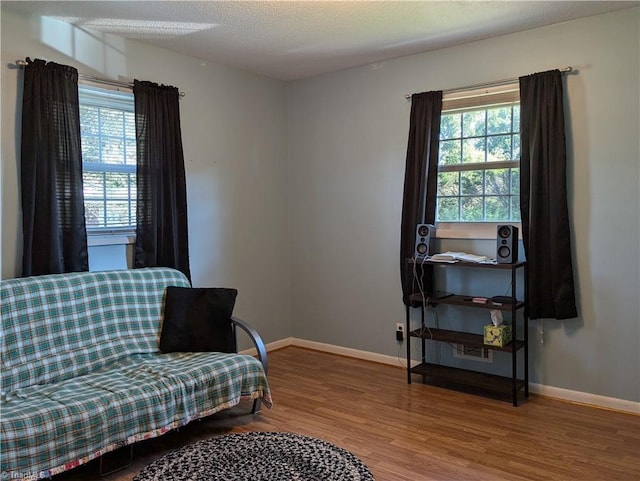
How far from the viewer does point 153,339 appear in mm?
3299

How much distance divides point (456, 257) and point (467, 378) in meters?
0.85

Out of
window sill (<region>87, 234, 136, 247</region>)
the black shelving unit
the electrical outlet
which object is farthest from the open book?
window sill (<region>87, 234, 136, 247</region>)

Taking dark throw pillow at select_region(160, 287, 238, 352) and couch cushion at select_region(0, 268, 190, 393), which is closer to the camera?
couch cushion at select_region(0, 268, 190, 393)

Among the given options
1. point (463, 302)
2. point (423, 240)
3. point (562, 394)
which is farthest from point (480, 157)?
point (562, 394)

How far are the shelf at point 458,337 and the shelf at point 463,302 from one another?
222 millimetres

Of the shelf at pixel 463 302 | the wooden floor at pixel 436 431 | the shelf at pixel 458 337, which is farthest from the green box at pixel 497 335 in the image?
the wooden floor at pixel 436 431

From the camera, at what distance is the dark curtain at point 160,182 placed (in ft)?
12.1

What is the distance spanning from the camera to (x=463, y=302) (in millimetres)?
3615

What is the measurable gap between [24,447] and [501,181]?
3243 mm

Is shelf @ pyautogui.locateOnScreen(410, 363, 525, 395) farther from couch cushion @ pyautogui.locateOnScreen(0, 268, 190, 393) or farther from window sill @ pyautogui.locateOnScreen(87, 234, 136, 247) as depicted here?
window sill @ pyautogui.locateOnScreen(87, 234, 136, 247)

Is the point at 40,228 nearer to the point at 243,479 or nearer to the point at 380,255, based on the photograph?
the point at 243,479

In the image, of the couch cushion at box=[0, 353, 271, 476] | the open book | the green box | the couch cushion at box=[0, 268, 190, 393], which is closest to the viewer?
the couch cushion at box=[0, 353, 271, 476]

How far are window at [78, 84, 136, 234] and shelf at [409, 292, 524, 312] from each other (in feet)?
6.93

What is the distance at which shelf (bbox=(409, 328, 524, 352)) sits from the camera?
11.4 ft
